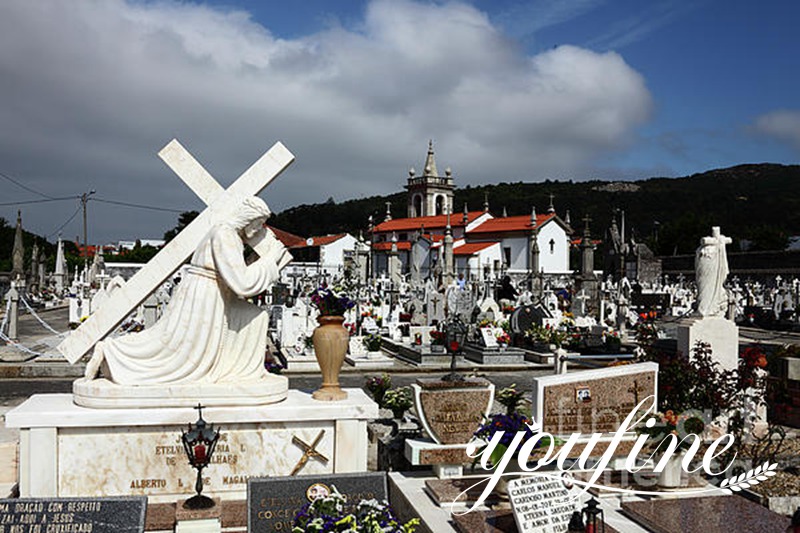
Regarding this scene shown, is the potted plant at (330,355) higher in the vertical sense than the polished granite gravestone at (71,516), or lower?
higher

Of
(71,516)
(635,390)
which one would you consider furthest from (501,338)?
(71,516)

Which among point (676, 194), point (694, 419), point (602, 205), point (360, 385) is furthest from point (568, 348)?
point (676, 194)

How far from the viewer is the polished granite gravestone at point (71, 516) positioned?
4.50 metres

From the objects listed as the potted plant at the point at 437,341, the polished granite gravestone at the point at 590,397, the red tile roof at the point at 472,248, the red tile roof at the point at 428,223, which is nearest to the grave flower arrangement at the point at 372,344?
the potted plant at the point at 437,341

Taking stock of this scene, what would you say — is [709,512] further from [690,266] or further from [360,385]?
[690,266]

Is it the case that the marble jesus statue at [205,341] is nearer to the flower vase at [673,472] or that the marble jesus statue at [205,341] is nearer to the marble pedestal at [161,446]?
the marble pedestal at [161,446]

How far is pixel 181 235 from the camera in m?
6.80

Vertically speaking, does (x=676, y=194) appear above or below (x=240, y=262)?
above

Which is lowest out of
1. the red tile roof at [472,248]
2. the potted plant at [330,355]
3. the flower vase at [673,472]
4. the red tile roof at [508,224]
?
the flower vase at [673,472]

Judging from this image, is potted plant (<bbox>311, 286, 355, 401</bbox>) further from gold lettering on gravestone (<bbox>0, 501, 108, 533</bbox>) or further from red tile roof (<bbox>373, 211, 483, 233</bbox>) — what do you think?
red tile roof (<bbox>373, 211, 483, 233</bbox>)

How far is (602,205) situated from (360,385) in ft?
309

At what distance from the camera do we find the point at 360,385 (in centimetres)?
1448

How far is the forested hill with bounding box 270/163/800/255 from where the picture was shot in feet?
247

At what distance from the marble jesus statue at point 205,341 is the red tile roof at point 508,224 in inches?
2271
